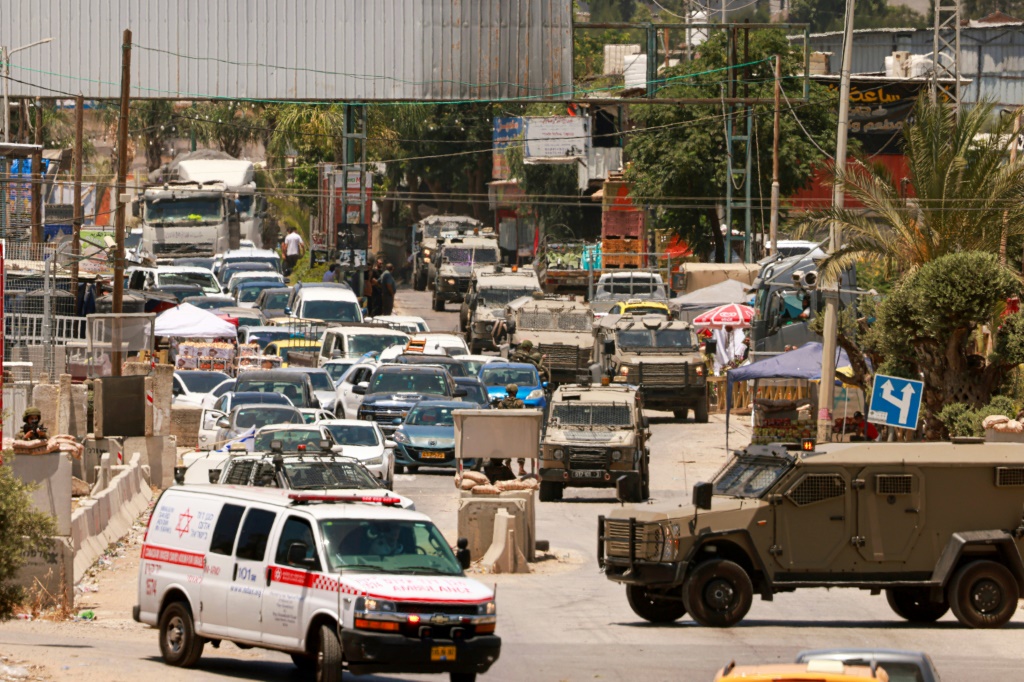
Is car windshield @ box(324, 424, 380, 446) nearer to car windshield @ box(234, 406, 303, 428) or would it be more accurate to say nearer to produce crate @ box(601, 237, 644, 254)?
car windshield @ box(234, 406, 303, 428)

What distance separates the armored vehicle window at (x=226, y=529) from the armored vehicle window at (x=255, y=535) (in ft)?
0.36

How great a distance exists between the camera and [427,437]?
3130 centimetres

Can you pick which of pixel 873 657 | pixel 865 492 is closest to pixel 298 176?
pixel 865 492

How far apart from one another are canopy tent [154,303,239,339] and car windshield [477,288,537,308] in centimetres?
900

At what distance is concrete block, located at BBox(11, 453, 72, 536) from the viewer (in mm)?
18672

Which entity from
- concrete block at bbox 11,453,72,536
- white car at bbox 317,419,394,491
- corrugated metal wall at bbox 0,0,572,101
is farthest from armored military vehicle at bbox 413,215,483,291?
concrete block at bbox 11,453,72,536

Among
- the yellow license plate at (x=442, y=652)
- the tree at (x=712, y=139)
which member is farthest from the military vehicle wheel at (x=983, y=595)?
the tree at (x=712, y=139)

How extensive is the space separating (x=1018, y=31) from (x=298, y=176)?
3781cm

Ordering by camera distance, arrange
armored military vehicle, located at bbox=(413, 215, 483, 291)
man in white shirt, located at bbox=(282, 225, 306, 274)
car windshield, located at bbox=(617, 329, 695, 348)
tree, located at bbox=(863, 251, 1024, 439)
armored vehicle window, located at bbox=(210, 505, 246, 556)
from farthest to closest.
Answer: man in white shirt, located at bbox=(282, 225, 306, 274) < armored military vehicle, located at bbox=(413, 215, 483, 291) < car windshield, located at bbox=(617, 329, 695, 348) < tree, located at bbox=(863, 251, 1024, 439) < armored vehicle window, located at bbox=(210, 505, 246, 556)

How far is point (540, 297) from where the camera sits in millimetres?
44938

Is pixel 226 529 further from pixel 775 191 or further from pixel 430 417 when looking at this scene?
pixel 775 191

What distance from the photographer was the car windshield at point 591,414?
29.4 metres

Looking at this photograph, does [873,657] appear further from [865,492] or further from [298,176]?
[298,176]

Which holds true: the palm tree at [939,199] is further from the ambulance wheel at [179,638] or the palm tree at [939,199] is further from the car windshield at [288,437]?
the ambulance wheel at [179,638]
